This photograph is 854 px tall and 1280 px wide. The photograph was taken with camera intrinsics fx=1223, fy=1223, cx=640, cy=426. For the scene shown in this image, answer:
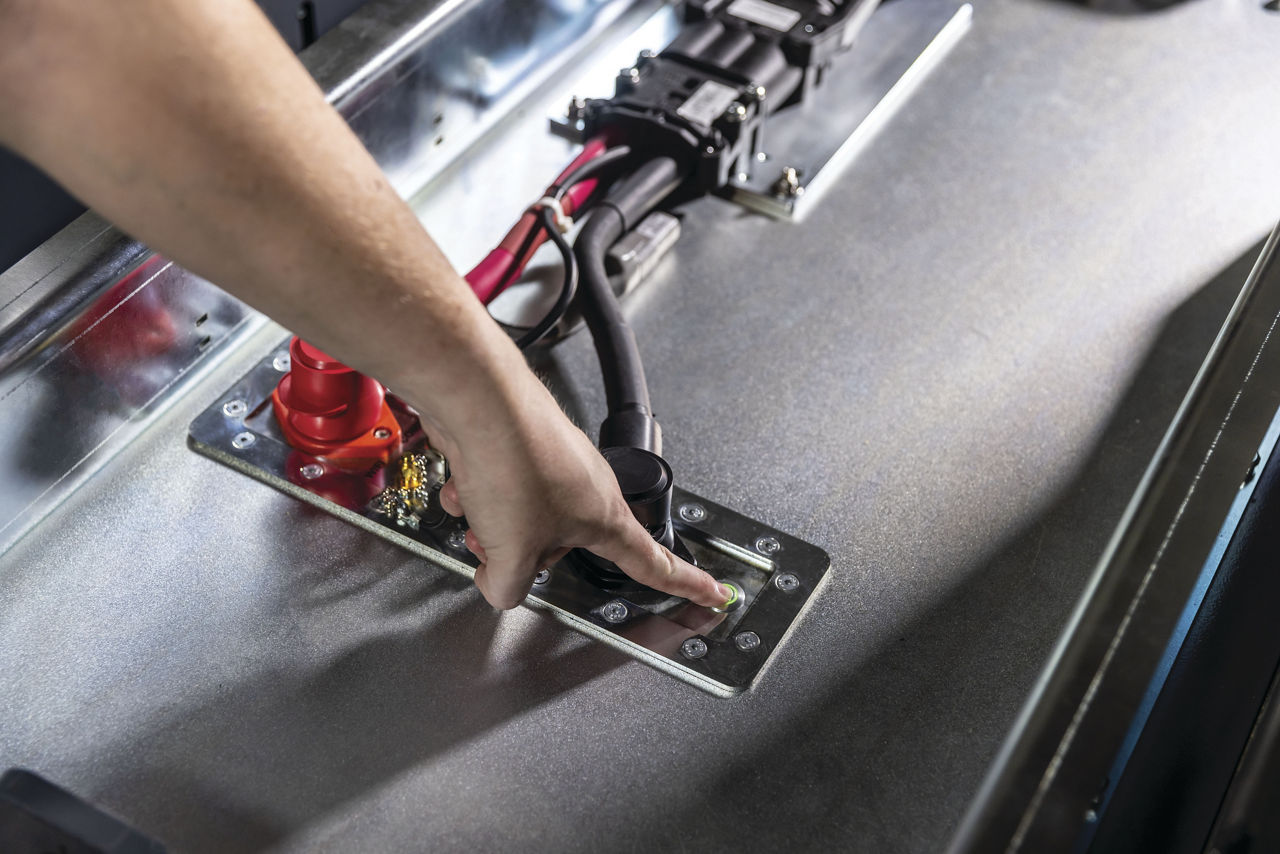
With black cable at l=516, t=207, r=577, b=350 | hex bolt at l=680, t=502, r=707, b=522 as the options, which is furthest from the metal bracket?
hex bolt at l=680, t=502, r=707, b=522

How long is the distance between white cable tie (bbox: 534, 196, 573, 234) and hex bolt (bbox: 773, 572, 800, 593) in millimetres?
410

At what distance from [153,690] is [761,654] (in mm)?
421

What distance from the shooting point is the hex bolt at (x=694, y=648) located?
88 cm

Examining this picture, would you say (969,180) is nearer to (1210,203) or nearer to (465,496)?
(1210,203)

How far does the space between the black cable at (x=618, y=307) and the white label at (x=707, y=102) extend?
0.05 m

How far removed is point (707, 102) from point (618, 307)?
314mm

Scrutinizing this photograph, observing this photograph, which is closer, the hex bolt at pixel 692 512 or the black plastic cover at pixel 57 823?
the black plastic cover at pixel 57 823

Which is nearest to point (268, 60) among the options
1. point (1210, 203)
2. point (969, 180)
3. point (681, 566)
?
point (681, 566)

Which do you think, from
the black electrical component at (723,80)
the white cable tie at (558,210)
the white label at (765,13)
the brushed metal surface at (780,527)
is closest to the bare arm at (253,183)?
the brushed metal surface at (780,527)

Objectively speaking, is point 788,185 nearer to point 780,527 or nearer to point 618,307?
point 618,307

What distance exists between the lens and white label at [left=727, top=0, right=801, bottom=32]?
4.53ft

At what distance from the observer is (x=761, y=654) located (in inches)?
34.7

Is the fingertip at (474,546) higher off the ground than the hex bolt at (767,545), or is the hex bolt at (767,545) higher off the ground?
the fingertip at (474,546)

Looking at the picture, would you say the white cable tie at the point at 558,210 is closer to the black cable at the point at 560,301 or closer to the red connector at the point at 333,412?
the black cable at the point at 560,301
